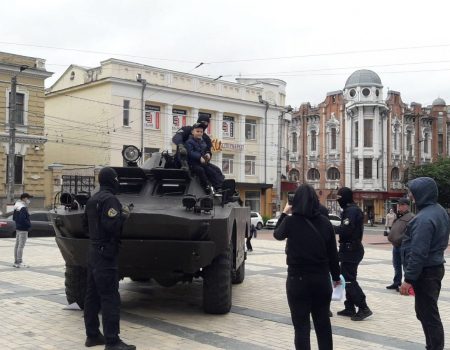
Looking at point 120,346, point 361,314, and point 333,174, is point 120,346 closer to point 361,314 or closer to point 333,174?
point 361,314

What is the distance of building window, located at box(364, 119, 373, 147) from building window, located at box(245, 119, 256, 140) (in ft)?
46.9

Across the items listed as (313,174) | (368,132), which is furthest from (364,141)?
(313,174)

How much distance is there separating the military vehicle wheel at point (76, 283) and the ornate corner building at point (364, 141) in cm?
4733

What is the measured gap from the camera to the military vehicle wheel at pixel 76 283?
857 centimetres

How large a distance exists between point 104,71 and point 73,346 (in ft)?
110

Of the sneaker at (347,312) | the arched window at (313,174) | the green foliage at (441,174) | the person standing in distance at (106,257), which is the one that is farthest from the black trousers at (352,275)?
the arched window at (313,174)

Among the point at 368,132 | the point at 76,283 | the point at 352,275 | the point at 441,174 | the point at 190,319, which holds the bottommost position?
the point at 190,319

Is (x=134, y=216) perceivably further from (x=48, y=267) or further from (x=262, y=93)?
(x=262, y=93)

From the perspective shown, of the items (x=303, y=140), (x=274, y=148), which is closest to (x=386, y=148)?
(x=303, y=140)

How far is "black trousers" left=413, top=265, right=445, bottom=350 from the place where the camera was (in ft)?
19.4

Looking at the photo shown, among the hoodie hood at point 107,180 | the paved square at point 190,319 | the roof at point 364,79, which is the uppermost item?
the roof at point 364,79

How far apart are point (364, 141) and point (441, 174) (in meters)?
8.59

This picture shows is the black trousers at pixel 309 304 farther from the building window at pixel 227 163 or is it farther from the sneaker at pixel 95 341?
the building window at pixel 227 163

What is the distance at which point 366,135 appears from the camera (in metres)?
56.4
